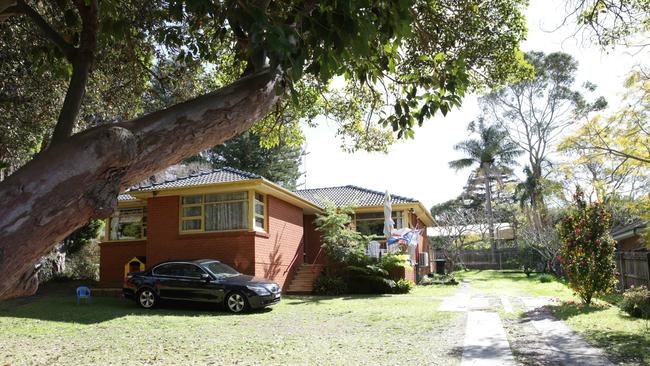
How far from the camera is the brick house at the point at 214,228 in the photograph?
711 inches

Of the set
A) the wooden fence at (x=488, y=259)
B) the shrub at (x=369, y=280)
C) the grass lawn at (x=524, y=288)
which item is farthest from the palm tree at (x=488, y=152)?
the shrub at (x=369, y=280)

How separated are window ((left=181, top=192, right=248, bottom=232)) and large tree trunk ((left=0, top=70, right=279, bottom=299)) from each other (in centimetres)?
1504

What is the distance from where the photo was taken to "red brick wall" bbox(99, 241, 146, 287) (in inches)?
823

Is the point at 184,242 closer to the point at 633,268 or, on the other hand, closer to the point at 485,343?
the point at 485,343

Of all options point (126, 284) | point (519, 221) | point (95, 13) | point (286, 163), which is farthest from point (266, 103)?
point (519, 221)

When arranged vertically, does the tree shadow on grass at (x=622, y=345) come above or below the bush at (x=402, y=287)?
below

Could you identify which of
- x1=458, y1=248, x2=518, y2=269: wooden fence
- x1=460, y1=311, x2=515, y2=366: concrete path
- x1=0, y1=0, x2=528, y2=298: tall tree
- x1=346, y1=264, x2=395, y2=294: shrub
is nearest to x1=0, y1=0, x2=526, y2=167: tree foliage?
x1=0, y1=0, x2=528, y2=298: tall tree

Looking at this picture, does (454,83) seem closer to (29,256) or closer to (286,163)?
(29,256)

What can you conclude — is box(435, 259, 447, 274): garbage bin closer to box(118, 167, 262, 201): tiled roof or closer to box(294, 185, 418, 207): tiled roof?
box(294, 185, 418, 207): tiled roof

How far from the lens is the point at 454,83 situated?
5105mm

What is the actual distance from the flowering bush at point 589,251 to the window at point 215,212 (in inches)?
415

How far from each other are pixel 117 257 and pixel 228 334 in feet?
42.6

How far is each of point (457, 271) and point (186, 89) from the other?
33338 mm

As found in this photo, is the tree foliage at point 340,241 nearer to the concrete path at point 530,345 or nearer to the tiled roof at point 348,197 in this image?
the tiled roof at point 348,197
